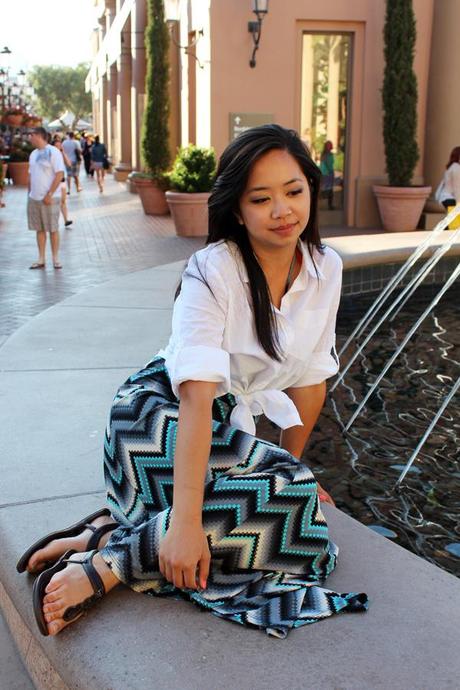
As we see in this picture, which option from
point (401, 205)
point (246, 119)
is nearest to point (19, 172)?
point (246, 119)

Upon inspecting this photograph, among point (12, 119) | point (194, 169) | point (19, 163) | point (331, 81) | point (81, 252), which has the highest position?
point (331, 81)

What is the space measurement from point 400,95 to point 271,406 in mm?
12197

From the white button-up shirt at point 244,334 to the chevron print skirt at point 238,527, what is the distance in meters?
0.19

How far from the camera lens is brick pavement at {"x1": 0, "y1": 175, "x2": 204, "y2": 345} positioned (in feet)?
28.1

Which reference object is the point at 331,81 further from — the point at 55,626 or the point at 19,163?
the point at 19,163

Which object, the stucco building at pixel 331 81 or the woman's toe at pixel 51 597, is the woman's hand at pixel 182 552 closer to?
the woman's toe at pixel 51 597

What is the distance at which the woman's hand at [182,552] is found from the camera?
209cm

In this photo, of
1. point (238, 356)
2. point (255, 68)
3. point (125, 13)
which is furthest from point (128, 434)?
point (125, 13)

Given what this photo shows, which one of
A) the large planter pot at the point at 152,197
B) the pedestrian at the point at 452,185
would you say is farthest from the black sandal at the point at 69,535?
the large planter pot at the point at 152,197

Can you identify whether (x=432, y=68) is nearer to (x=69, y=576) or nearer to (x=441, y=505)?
(x=441, y=505)

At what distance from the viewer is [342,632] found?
2092 mm

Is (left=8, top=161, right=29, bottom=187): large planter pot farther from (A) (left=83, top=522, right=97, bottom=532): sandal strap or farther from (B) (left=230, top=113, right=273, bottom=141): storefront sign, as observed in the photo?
(A) (left=83, top=522, right=97, bottom=532): sandal strap

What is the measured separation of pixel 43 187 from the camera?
33.0ft

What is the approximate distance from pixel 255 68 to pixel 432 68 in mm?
3185
